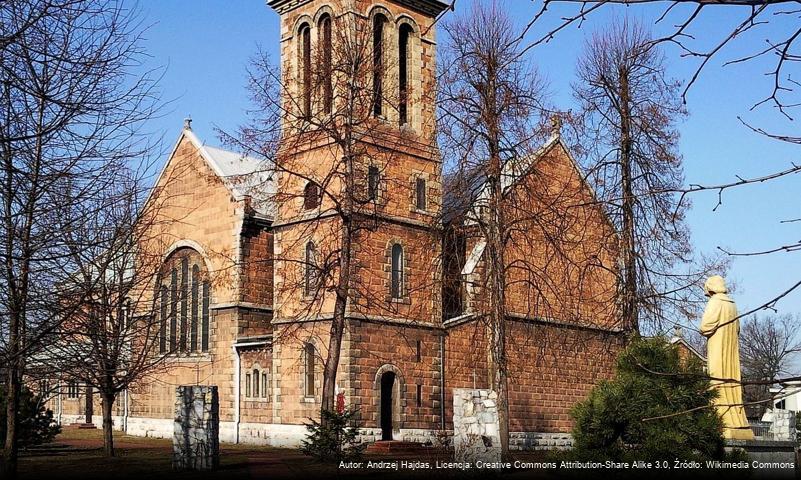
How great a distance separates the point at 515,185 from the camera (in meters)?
28.4

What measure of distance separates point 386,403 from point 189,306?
11.3 meters

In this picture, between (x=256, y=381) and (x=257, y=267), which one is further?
(x=257, y=267)

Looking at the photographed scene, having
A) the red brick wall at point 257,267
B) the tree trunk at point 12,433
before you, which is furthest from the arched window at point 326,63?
the tree trunk at point 12,433

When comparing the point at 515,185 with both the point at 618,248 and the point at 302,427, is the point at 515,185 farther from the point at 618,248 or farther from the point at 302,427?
the point at 302,427

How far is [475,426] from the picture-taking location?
2111 centimetres

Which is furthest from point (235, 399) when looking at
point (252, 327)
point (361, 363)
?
point (361, 363)

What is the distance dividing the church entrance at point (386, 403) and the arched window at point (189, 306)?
9.44m

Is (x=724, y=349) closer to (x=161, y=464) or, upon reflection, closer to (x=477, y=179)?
(x=477, y=179)

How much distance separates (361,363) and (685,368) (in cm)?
1517


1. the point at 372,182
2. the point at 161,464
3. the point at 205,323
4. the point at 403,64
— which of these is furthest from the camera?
the point at 205,323

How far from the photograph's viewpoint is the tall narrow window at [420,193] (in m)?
35.7

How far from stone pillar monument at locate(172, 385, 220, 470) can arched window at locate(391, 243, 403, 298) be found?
11540mm

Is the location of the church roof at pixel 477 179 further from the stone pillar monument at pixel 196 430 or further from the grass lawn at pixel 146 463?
the stone pillar monument at pixel 196 430

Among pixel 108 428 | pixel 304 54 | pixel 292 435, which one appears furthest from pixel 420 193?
pixel 108 428
